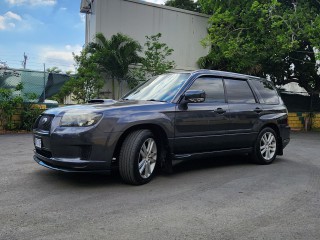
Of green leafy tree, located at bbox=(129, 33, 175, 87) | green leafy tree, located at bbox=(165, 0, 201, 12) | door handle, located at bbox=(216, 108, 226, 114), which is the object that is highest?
green leafy tree, located at bbox=(165, 0, 201, 12)

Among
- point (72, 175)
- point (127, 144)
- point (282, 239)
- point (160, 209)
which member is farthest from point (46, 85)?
point (282, 239)

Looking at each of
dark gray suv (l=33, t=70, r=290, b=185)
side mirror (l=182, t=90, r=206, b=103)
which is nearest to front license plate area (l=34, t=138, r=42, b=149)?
dark gray suv (l=33, t=70, r=290, b=185)

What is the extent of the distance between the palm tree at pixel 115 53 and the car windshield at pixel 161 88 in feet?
35.1

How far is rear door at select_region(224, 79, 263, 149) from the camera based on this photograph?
6.49 m

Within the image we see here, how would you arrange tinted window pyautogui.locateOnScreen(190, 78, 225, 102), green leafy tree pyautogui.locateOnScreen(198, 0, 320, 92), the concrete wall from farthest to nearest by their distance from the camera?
the concrete wall, green leafy tree pyautogui.locateOnScreen(198, 0, 320, 92), tinted window pyautogui.locateOnScreen(190, 78, 225, 102)

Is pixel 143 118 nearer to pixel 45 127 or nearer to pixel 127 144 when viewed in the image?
pixel 127 144

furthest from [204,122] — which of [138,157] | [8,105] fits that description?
[8,105]

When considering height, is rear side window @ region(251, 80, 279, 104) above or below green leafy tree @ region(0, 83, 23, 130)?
above

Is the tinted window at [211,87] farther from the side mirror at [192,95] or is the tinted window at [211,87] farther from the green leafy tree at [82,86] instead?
the green leafy tree at [82,86]

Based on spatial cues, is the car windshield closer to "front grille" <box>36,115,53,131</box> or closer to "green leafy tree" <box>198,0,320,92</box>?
"front grille" <box>36,115,53,131</box>

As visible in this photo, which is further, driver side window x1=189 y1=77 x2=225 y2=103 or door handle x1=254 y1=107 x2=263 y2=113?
door handle x1=254 y1=107 x2=263 y2=113

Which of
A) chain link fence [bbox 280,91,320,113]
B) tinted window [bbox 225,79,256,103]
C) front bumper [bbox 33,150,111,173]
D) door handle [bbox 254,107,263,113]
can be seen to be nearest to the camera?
front bumper [bbox 33,150,111,173]

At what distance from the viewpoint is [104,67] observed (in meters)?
17.5

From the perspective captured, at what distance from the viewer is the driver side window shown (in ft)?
20.1
